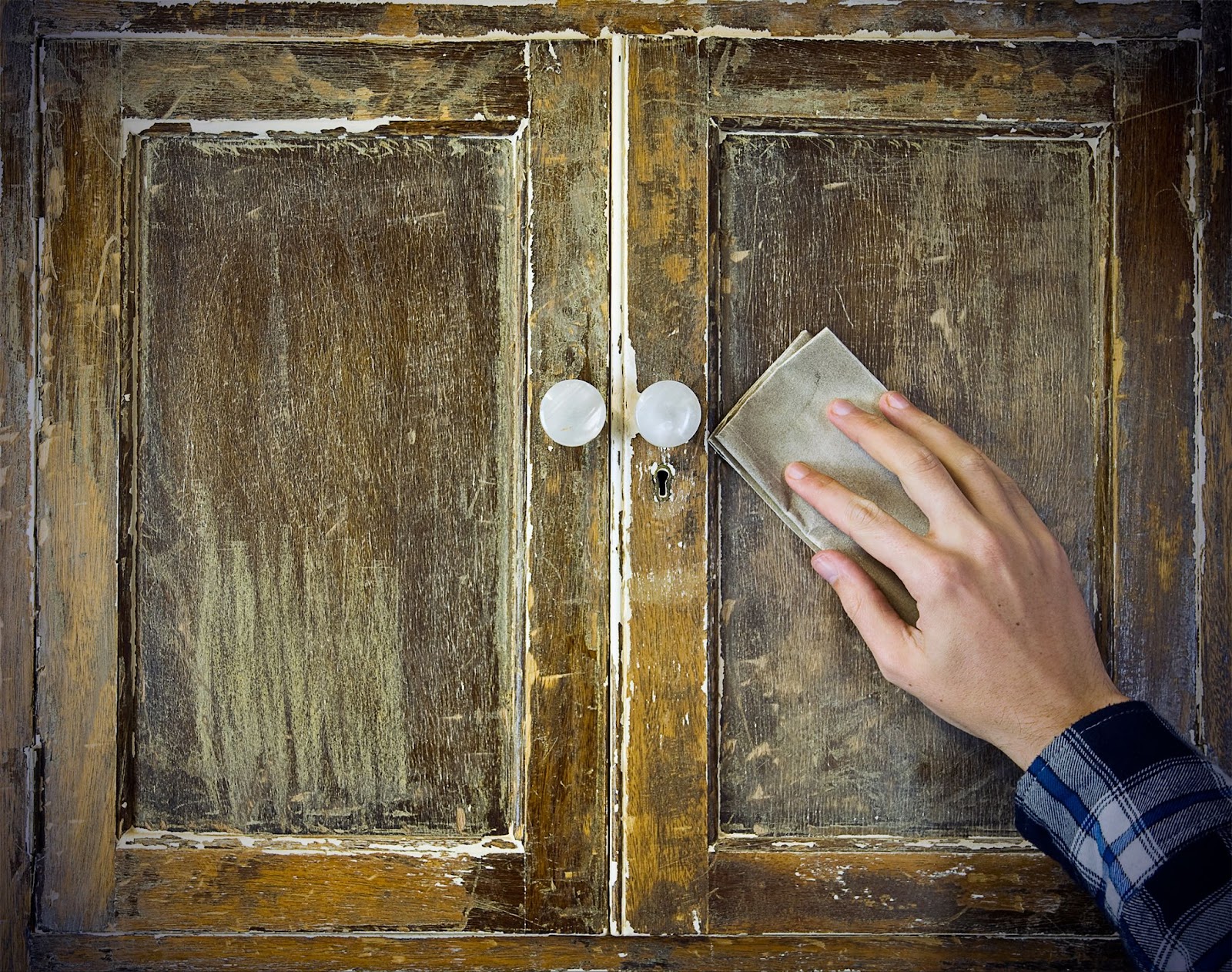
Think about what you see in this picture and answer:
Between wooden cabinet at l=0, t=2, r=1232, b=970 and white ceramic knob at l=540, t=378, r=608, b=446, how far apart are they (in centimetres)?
3

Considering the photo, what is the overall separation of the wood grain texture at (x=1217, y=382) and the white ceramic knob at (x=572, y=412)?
51 cm

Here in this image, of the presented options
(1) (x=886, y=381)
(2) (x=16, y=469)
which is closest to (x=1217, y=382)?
(1) (x=886, y=381)

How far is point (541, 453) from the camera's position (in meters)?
0.64

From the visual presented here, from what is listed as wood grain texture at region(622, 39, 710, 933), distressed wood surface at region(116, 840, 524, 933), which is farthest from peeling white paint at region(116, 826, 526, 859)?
wood grain texture at region(622, 39, 710, 933)

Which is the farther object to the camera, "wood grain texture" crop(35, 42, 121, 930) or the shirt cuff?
"wood grain texture" crop(35, 42, 121, 930)

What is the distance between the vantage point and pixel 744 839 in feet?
2.12

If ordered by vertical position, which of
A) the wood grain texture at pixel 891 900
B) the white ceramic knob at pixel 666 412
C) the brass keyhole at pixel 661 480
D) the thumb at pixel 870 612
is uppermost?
the white ceramic knob at pixel 666 412

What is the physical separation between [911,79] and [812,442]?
0.32 metres

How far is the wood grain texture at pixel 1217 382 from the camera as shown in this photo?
633 millimetres

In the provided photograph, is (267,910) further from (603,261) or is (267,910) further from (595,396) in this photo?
(603,261)

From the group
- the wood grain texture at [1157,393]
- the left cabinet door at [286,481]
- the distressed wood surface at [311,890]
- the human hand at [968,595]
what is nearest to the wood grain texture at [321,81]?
the left cabinet door at [286,481]

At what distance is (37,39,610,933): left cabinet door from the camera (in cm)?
64

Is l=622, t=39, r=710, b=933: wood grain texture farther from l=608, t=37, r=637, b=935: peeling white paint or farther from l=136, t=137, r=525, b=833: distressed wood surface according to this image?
l=136, t=137, r=525, b=833: distressed wood surface

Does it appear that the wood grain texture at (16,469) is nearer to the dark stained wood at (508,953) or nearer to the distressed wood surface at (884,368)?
the dark stained wood at (508,953)
